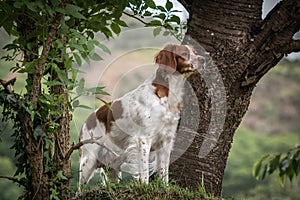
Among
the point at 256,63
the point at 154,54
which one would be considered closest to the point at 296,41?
the point at 256,63

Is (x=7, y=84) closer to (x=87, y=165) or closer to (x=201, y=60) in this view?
(x=201, y=60)

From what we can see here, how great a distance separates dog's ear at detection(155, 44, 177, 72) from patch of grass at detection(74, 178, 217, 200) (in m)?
0.66

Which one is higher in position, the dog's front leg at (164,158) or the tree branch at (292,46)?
the tree branch at (292,46)

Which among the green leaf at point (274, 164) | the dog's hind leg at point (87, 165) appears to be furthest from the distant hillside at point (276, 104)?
the green leaf at point (274, 164)

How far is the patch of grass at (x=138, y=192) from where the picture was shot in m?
3.66

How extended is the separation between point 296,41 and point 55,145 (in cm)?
142

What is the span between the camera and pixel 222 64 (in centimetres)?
410

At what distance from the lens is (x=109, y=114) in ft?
14.3

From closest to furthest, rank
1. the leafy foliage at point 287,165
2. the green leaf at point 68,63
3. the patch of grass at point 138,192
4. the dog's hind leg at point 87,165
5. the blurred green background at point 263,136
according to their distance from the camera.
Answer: the leafy foliage at point 287,165, the green leaf at point 68,63, the patch of grass at point 138,192, the dog's hind leg at point 87,165, the blurred green background at point 263,136

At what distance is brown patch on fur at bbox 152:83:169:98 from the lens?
416 centimetres

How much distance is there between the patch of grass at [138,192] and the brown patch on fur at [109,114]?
0.60 metres

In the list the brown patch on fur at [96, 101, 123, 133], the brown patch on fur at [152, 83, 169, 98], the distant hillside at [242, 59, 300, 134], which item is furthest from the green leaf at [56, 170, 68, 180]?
the distant hillside at [242, 59, 300, 134]

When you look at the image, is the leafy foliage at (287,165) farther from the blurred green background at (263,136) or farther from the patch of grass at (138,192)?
the blurred green background at (263,136)

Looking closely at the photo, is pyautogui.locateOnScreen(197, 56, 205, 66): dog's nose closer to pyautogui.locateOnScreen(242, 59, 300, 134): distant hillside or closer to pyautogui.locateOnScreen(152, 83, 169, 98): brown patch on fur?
pyautogui.locateOnScreen(152, 83, 169, 98): brown patch on fur
